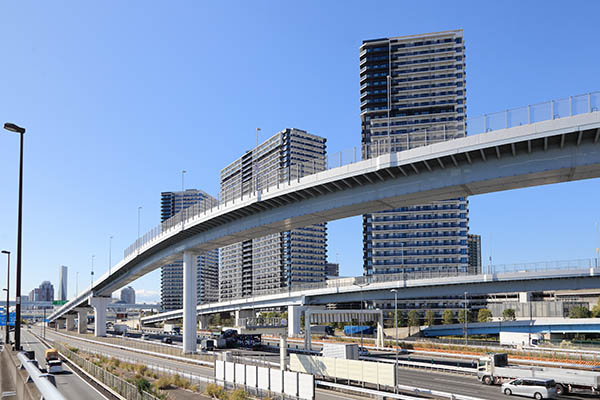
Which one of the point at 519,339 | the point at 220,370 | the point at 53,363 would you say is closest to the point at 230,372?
the point at 220,370

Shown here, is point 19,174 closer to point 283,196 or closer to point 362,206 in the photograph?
point 283,196

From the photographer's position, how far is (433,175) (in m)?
35.3

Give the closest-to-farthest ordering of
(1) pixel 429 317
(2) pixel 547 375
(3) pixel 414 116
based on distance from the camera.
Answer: (2) pixel 547 375, (1) pixel 429 317, (3) pixel 414 116

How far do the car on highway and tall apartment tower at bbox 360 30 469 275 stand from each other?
124127mm

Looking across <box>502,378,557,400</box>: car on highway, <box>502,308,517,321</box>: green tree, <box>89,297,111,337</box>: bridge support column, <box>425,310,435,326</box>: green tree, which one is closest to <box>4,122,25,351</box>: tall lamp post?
<box>502,378,557,400</box>: car on highway

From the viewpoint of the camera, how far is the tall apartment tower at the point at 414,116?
164 m

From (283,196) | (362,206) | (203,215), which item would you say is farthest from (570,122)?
(203,215)

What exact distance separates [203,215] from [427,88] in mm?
136000

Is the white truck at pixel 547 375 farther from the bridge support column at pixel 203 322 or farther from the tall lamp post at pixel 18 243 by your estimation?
the bridge support column at pixel 203 322

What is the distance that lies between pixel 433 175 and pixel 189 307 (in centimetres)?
3958

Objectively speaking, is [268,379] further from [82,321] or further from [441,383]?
[82,321]

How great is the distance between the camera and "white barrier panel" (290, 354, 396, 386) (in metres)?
35.9

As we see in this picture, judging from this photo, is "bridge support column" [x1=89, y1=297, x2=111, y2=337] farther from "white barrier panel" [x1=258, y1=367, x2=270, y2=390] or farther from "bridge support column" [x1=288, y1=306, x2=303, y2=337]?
"white barrier panel" [x1=258, y1=367, x2=270, y2=390]

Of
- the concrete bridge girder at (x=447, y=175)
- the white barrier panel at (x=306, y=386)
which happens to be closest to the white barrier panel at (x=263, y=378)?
the white barrier panel at (x=306, y=386)
